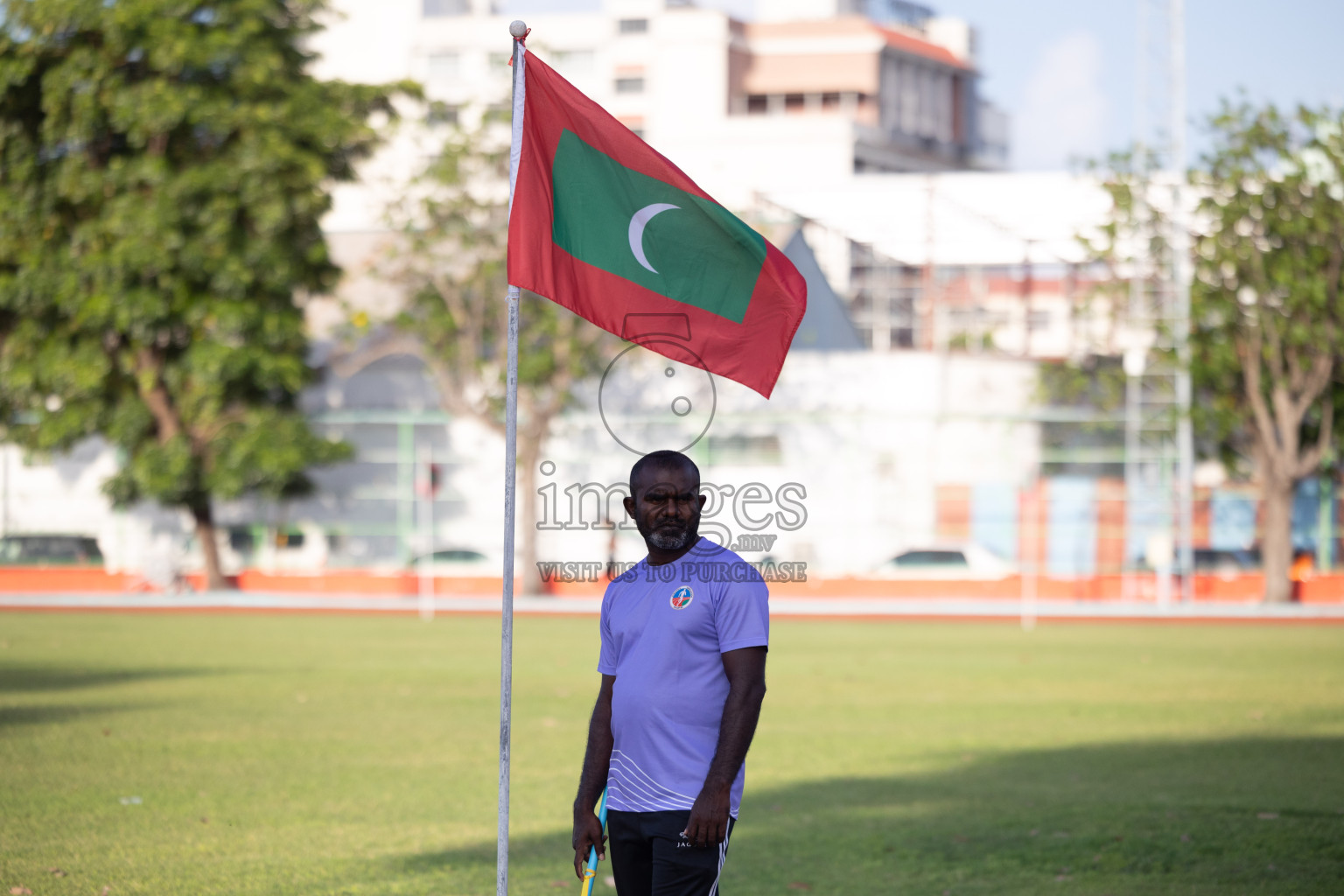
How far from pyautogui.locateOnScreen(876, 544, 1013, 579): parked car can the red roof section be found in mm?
48847

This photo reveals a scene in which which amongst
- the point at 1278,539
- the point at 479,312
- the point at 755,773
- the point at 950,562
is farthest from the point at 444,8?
the point at 755,773

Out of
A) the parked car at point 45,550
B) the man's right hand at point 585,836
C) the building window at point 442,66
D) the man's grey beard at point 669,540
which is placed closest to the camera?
the man's grey beard at point 669,540

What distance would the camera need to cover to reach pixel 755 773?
11.6 m

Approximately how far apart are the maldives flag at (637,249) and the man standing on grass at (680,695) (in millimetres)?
1548

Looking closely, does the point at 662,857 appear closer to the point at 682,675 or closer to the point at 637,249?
the point at 682,675

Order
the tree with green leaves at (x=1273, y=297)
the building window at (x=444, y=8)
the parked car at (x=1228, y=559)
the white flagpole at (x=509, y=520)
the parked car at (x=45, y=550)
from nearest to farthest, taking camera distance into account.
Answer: the white flagpole at (x=509, y=520) < the tree with green leaves at (x=1273, y=297) < the parked car at (x=1228, y=559) < the parked car at (x=45, y=550) < the building window at (x=444, y=8)

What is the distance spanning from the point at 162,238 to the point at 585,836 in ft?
108

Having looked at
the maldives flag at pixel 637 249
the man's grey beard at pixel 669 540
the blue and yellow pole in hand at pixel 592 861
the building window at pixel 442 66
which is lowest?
the blue and yellow pole in hand at pixel 592 861

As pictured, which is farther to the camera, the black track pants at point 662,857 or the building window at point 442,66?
the building window at point 442,66

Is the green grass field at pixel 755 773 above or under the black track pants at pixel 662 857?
under

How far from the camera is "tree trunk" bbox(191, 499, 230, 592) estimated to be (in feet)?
120

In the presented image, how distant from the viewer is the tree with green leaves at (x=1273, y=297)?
3462cm

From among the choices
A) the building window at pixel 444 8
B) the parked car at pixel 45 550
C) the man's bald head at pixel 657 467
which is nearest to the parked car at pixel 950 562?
the parked car at pixel 45 550

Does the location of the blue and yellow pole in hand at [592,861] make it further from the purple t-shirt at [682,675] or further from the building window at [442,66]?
the building window at [442,66]
